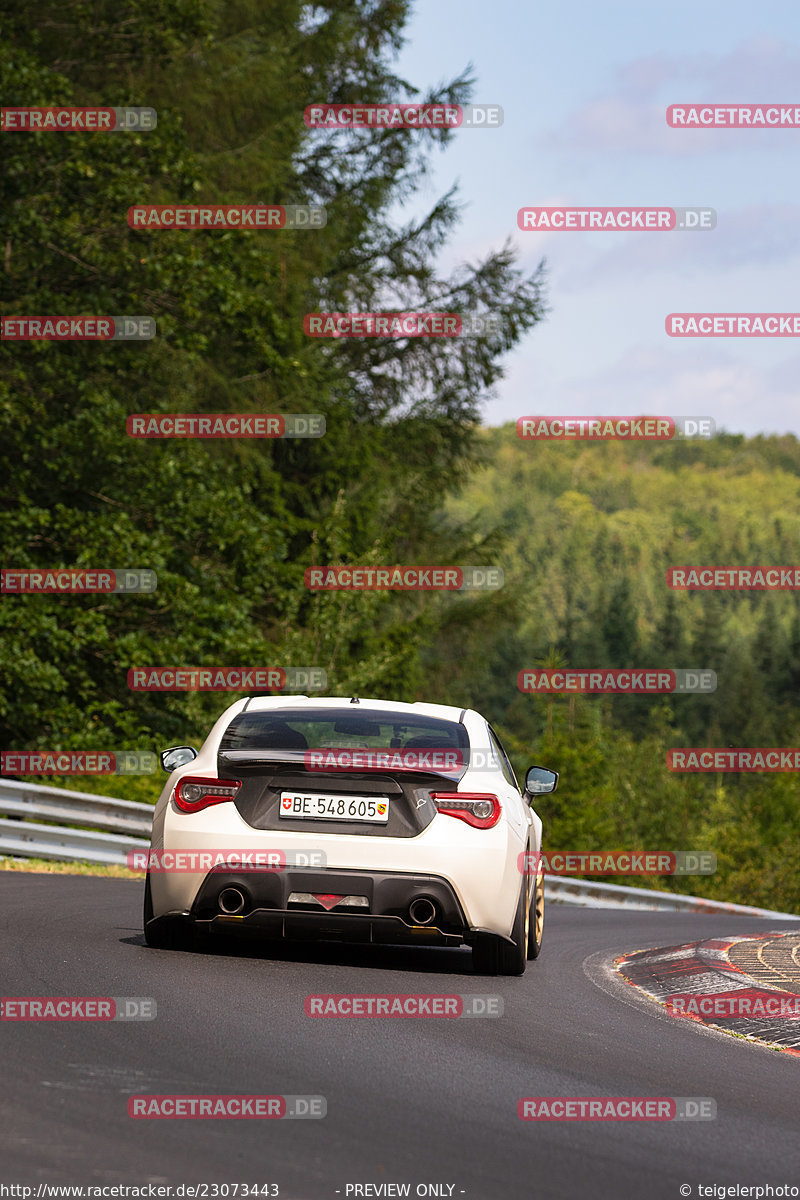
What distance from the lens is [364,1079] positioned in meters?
5.20

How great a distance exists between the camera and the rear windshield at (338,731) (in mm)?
8117

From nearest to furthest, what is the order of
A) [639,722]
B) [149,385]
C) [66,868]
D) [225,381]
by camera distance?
1. [66,868]
2. [149,385]
3. [225,381]
4. [639,722]

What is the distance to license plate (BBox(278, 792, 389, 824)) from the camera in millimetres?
7637

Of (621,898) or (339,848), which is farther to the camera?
(621,898)

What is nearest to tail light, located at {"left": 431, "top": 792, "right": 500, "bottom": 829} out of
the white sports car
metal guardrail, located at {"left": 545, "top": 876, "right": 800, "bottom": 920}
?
the white sports car

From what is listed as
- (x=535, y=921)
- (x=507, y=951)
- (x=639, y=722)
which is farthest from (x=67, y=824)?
(x=639, y=722)

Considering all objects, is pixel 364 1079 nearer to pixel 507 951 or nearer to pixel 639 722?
pixel 507 951

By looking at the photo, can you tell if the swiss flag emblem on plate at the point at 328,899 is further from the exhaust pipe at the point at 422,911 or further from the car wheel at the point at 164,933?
the car wheel at the point at 164,933

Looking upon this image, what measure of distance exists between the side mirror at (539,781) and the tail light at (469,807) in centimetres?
121

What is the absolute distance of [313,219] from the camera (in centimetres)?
3362

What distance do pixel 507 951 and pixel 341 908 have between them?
1124mm

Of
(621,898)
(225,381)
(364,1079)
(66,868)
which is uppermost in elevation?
(225,381)

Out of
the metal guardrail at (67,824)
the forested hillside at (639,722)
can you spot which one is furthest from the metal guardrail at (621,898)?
the forested hillside at (639,722)

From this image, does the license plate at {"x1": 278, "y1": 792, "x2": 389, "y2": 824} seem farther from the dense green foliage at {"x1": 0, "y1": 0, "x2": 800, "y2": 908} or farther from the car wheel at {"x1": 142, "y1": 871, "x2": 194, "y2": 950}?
the dense green foliage at {"x1": 0, "y1": 0, "x2": 800, "y2": 908}
